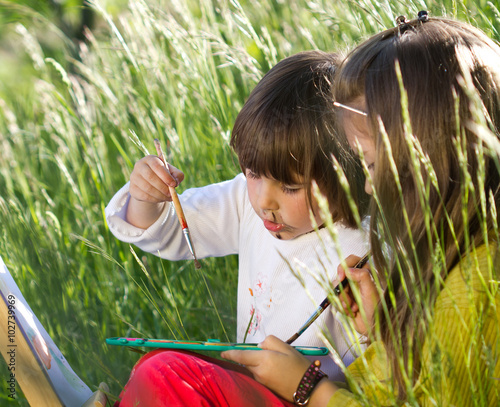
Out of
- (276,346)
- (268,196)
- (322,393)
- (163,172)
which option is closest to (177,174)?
(163,172)

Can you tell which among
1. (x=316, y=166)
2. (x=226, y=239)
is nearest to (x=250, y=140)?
(x=316, y=166)

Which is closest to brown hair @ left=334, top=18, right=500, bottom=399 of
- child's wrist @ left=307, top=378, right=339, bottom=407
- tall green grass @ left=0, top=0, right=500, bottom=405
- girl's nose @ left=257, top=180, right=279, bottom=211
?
child's wrist @ left=307, top=378, right=339, bottom=407

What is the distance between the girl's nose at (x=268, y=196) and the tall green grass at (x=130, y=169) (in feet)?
0.86

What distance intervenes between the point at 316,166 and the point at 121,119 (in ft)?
3.17

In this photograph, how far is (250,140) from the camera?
128 cm

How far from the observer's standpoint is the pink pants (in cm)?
103

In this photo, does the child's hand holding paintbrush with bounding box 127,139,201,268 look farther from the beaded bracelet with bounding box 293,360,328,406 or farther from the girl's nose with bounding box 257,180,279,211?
the beaded bracelet with bounding box 293,360,328,406

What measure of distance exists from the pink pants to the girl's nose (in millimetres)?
346

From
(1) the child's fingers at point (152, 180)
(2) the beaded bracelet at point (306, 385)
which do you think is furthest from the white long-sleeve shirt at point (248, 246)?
(2) the beaded bracelet at point (306, 385)

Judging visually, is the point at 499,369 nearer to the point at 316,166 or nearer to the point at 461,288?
the point at 461,288

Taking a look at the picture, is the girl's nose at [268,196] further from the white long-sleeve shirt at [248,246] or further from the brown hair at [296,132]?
the white long-sleeve shirt at [248,246]

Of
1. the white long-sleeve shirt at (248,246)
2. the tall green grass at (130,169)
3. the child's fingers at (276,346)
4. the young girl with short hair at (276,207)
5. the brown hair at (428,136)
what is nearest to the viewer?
the brown hair at (428,136)

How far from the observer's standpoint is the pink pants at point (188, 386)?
3.38 feet

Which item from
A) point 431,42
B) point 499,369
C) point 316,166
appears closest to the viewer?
point 499,369
